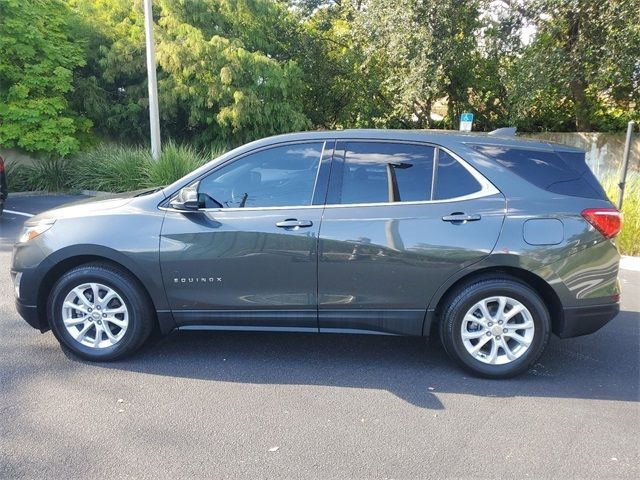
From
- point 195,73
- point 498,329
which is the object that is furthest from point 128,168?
point 498,329

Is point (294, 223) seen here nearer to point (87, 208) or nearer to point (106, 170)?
point (87, 208)

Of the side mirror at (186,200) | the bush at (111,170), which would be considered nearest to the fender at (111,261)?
the side mirror at (186,200)

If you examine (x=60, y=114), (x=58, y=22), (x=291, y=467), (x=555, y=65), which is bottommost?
(x=291, y=467)

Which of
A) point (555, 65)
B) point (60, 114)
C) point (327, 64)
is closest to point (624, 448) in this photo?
point (555, 65)

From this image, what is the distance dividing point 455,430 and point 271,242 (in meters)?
1.71

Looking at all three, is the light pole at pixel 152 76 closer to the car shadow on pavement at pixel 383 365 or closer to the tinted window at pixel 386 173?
the car shadow on pavement at pixel 383 365

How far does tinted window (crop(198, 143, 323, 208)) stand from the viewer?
13.3 ft

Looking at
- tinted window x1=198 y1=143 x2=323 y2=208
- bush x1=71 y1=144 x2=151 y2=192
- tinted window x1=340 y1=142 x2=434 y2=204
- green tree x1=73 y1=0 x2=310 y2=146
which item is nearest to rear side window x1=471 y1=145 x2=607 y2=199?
tinted window x1=340 y1=142 x2=434 y2=204

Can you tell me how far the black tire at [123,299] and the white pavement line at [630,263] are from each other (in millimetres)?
6244

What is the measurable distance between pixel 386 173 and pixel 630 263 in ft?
17.1

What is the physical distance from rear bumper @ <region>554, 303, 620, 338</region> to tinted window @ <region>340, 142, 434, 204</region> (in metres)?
1.29

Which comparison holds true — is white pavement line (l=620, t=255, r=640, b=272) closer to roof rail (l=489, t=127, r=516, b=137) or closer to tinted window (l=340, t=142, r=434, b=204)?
roof rail (l=489, t=127, r=516, b=137)

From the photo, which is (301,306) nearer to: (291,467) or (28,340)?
(291,467)

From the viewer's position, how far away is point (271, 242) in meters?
3.89
